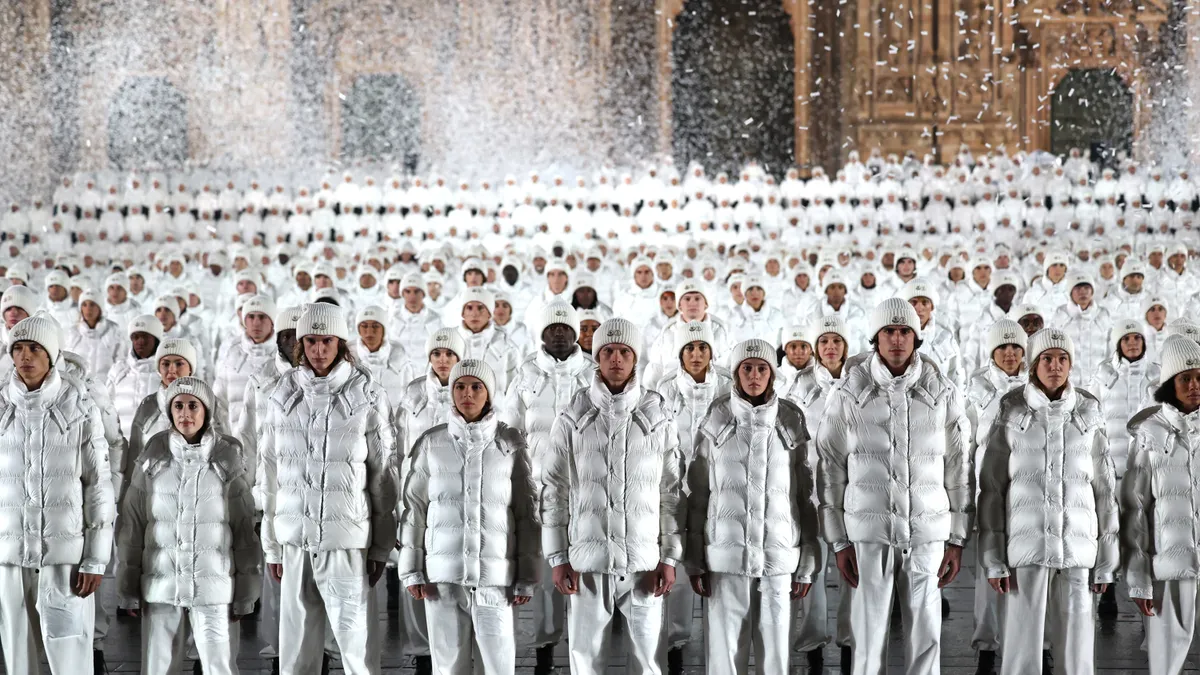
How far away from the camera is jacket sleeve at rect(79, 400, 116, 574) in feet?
20.7

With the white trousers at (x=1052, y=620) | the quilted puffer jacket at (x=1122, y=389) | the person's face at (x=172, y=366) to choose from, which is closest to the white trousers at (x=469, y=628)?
the white trousers at (x=1052, y=620)

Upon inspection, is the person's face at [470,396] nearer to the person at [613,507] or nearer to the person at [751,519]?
the person at [613,507]

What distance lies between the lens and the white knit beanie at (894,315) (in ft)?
21.0

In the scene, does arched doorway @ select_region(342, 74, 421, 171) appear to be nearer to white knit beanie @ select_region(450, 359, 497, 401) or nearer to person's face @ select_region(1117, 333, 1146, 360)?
person's face @ select_region(1117, 333, 1146, 360)

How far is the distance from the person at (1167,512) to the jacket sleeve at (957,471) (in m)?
0.71

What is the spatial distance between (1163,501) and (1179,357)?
1.96 ft

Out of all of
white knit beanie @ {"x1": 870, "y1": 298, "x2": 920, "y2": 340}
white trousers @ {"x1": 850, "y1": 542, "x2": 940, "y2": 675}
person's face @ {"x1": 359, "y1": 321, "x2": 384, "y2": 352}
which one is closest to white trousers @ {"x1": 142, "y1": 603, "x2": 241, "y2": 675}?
white trousers @ {"x1": 850, "y1": 542, "x2": 940, "y2": 675}

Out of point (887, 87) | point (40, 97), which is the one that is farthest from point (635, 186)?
point (40, 97)

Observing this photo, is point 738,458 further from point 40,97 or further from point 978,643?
point 40,97

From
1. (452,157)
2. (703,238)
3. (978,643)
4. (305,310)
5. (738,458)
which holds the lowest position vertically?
(978,643)

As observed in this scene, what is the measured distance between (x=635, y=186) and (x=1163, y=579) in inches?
635

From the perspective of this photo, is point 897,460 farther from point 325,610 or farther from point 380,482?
point 325,610

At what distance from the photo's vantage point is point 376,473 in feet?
21.3

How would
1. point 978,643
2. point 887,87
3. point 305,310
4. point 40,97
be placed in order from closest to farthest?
point 305,310 → point 978,643 → point 887,87 → point 40,97
